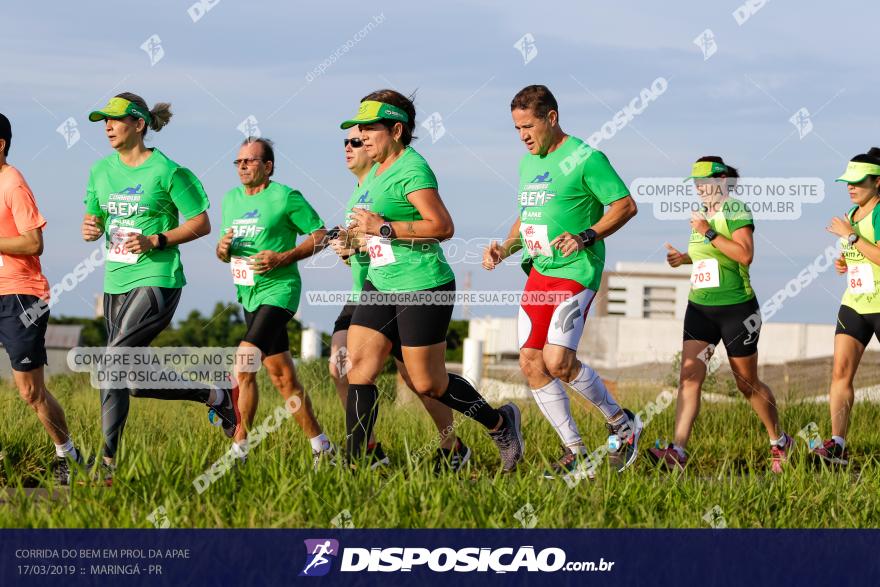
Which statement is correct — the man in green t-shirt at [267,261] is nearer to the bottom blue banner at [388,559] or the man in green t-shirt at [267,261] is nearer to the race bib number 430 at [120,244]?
the race bib number 430 at [120,244]

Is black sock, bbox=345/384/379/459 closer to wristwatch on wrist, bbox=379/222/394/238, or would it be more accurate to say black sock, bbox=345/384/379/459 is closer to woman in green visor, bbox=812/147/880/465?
wristwatch on wrist, bbox=379/222/394/238

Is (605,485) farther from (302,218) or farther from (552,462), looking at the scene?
(302,218)

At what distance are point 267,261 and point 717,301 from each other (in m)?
2.98

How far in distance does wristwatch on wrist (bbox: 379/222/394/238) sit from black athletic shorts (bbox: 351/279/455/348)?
330mm

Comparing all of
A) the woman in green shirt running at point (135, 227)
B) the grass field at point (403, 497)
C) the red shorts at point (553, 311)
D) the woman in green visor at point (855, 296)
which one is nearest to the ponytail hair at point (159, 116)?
the woman in green shirt running at point (135, 227)

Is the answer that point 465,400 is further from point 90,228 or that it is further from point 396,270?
point 90,228

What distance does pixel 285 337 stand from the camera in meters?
7.38

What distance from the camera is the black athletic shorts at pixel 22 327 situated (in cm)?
679

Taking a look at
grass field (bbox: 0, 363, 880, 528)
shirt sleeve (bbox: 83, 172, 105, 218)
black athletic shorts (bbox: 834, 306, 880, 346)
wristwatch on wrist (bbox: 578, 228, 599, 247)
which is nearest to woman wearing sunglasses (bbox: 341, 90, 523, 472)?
grass field (bbox: 0, 363, 880, 528)

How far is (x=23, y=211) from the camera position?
6.72 m

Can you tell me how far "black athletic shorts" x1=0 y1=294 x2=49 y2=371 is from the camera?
679 centimetres

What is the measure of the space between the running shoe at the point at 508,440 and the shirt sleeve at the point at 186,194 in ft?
7.13

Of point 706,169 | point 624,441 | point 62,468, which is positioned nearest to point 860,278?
point 706,169

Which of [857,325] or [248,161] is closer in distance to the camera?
[248,161]
